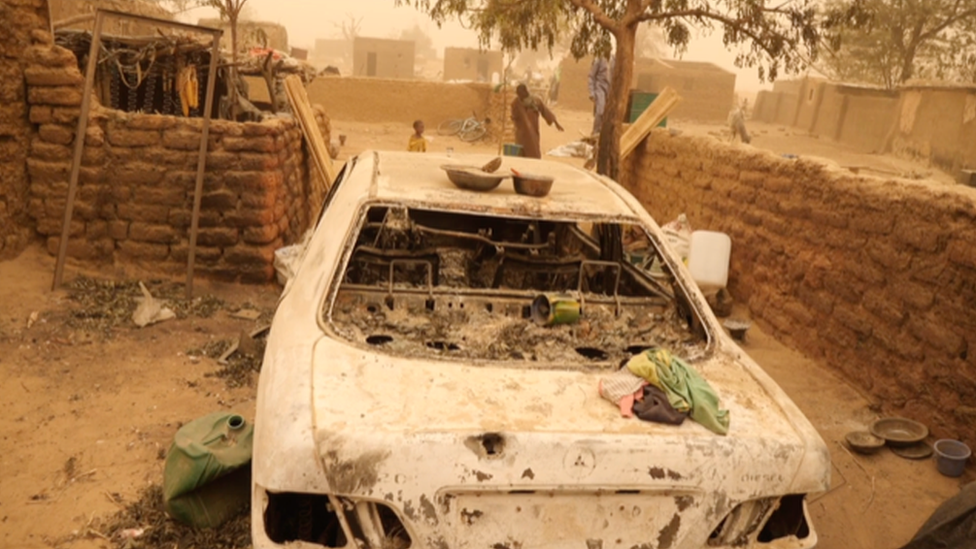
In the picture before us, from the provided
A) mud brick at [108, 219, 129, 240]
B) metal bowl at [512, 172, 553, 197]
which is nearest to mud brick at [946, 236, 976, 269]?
metal bowl at [512, 172, 553, 197]

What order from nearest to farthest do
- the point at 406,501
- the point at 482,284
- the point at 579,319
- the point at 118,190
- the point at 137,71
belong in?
1. the point at 406,501
2. the point at 579,319
3. the point at 482,284
4. the point at 118,190
5. the point at 137,71

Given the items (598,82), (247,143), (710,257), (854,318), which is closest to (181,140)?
(247,143)

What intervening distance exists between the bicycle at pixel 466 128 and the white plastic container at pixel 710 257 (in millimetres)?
11503

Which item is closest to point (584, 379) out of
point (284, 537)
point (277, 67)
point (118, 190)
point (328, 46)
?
point (284, 537)

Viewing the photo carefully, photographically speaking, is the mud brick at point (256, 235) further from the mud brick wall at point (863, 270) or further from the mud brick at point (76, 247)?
the mud brick wall at point (863, 270)

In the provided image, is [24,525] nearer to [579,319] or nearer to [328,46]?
[579,319]

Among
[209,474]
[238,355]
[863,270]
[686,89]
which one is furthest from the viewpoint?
[686,89]

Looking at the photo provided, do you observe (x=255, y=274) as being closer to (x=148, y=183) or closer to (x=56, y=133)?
(x=148, y=183)

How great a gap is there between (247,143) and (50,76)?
150 centimetres

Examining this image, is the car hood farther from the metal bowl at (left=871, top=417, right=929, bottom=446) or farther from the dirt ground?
the metal bowl at (left=871, top=417, right=929, bottom=446)

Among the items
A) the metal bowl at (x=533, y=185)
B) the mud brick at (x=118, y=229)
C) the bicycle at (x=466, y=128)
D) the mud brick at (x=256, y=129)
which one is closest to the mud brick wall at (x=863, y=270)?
the metal bowl at (x=533, y=185)

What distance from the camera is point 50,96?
6.19 meters

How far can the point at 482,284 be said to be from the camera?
4098 mm

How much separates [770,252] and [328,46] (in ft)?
239
